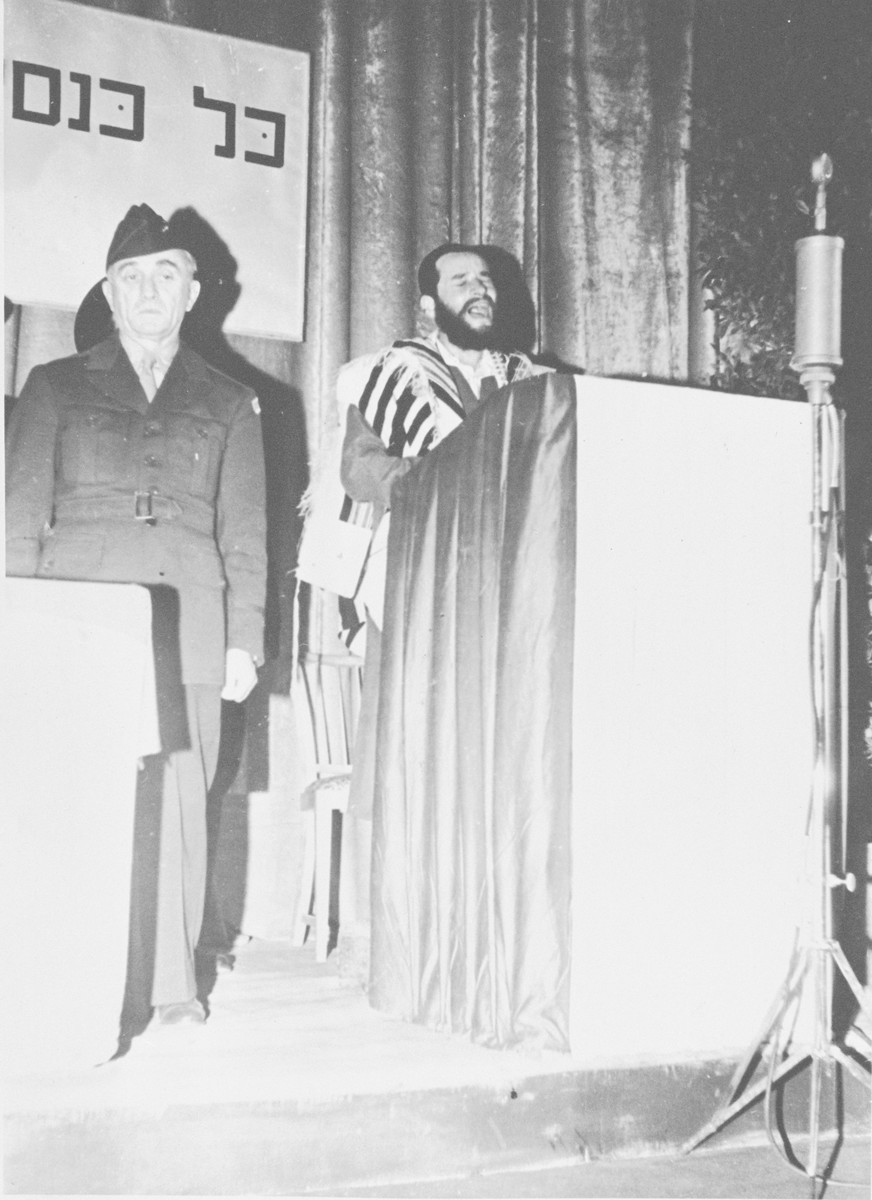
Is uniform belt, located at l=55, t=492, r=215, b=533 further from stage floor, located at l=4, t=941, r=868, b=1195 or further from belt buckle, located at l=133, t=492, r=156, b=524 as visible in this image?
stage floor, located at l=4, t=941, r=868, b=1195

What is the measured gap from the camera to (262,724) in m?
3.46

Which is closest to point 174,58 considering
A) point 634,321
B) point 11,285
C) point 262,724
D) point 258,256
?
point 258,256

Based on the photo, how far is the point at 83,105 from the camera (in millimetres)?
3297

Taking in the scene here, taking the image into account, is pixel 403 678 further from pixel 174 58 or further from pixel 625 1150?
pixel 174 58

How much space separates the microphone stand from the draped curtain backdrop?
175cm

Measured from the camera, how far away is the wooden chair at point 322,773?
308cm

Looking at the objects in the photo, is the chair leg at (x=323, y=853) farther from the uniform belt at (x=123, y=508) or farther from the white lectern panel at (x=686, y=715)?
the white lectern panel at (x=686, y=715)

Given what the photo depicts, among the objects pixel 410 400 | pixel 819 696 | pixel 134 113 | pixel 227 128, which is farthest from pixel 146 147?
pixel 819 696

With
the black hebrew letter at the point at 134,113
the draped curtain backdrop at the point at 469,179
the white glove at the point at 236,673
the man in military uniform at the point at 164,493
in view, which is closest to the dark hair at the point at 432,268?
the draped curtain backdrop at the point at 469,179

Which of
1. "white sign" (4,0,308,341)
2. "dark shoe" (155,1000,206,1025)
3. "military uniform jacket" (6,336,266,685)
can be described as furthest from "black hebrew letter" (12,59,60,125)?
"dark shoe" (155,1000,206,1025)

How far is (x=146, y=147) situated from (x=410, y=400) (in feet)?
3.78

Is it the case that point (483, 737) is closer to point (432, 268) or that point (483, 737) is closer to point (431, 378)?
point (431, 378)

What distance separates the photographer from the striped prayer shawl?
2854mm

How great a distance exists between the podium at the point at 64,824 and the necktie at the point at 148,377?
3.06 feet
